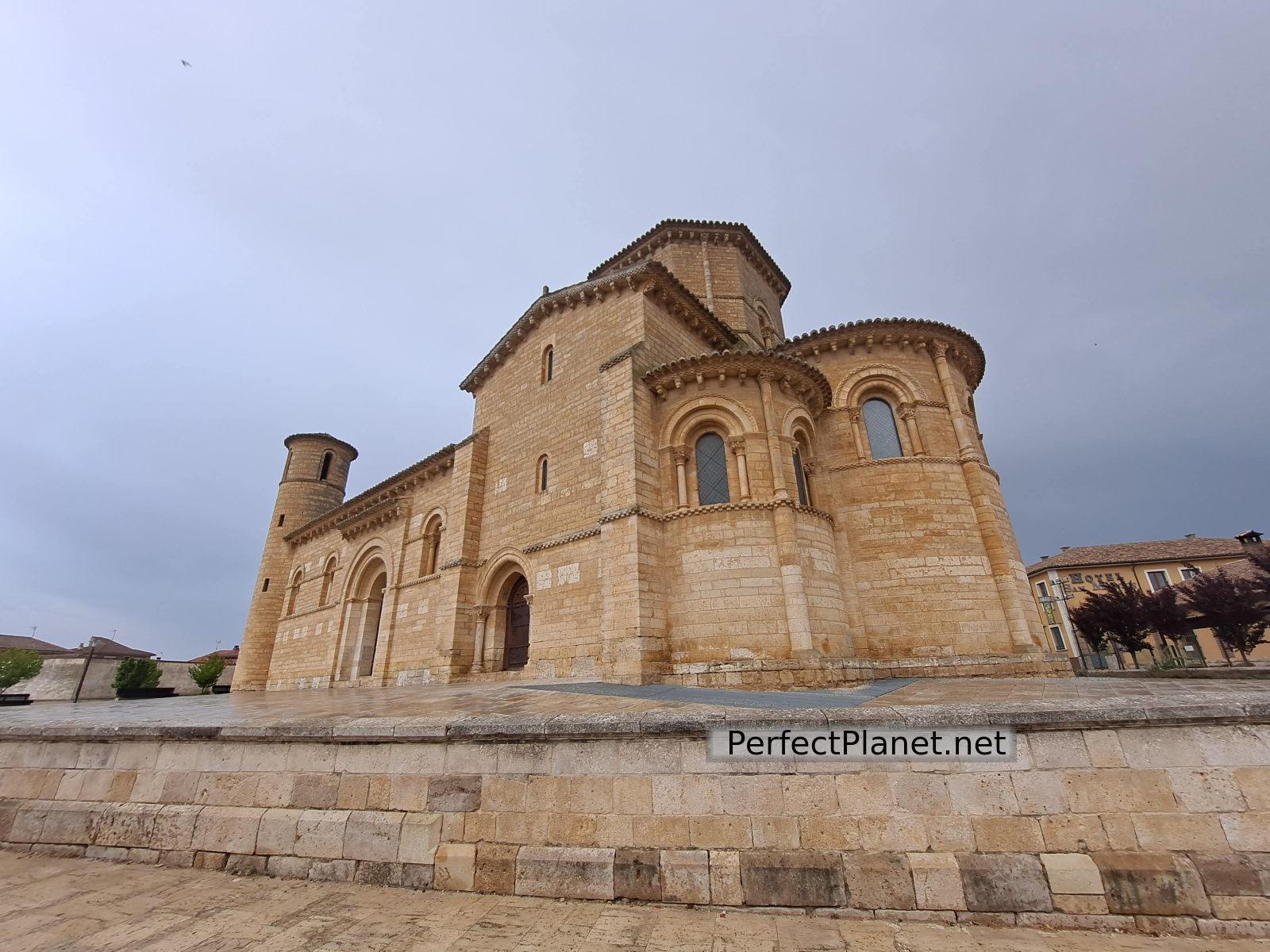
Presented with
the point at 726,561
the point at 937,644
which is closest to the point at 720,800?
the point at 726,561

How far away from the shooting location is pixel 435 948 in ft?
9.69

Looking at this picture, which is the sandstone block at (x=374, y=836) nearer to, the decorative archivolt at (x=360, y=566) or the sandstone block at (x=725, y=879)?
the sandstone block at (x=725, y=879)

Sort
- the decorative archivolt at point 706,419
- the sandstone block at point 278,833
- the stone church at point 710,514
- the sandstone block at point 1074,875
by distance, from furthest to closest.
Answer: the decorative archivolt at point 706,419, the stone church at point 710,514, the sandstone block at point 278,833, the sandstone block at point 1074,875

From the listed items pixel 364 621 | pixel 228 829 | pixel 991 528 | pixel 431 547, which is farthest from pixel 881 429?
pixel 364 621

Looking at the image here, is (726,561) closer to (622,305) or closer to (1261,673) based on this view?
(622,305)

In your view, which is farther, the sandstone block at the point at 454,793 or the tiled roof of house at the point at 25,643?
the tiled roof of house at the point at 25,643

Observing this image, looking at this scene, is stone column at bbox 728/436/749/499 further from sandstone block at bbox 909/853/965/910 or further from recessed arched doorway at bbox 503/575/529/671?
sandstone block at bbox 909/853/965/910

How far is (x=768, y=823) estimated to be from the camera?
3617 millimetres

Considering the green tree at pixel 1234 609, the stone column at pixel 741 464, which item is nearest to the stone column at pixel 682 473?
the stone column at pixel 741 464

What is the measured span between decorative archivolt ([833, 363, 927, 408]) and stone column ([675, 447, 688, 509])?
465cm

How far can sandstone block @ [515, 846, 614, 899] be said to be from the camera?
3602 millimetres

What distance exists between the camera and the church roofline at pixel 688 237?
17.5 m

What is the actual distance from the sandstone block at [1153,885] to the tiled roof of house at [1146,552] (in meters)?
38.2

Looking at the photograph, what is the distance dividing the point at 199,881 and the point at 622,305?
12004 mm
